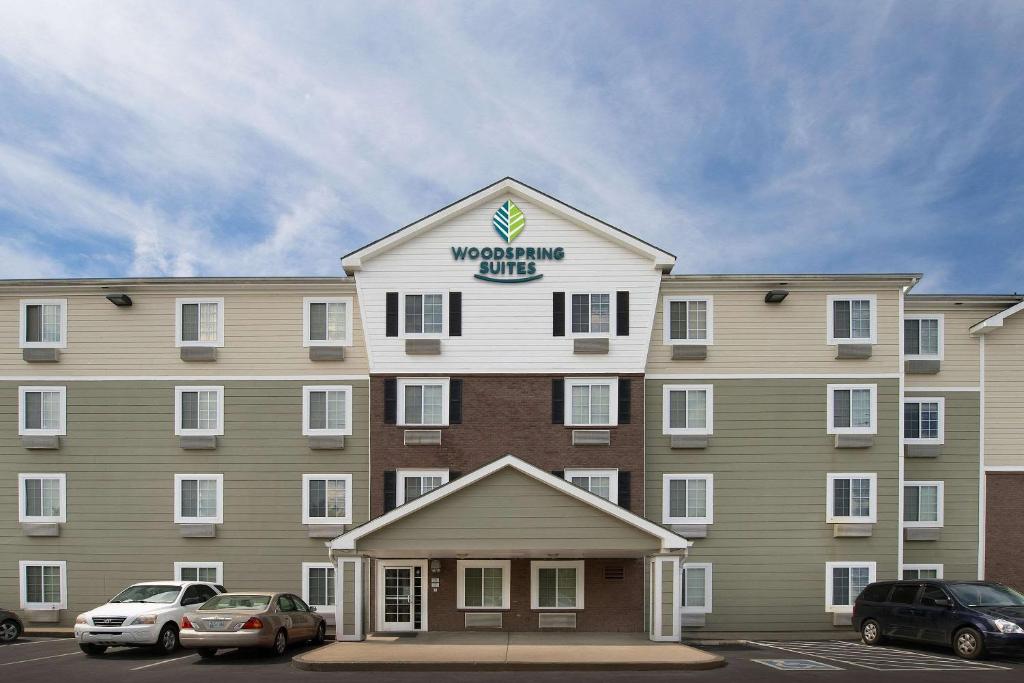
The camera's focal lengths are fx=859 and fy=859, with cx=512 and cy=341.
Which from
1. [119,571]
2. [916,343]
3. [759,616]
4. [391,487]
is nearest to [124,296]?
[119,571]

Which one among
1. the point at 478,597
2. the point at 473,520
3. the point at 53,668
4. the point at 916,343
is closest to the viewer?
the point at 53,668

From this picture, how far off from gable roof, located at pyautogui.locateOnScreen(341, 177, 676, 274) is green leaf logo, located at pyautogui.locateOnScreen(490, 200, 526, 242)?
50cm

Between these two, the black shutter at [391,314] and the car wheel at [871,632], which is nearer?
the car wheel at [871,632]

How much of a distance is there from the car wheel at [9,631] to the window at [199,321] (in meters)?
8.83

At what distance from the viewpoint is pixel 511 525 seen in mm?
21391

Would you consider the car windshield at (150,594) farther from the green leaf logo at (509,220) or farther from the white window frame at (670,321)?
the white window frame at (670,321)

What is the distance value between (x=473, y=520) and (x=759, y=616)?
998 cm

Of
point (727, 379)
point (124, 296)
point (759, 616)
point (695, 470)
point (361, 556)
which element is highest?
point (124, 296)

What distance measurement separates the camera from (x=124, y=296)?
86.7ft

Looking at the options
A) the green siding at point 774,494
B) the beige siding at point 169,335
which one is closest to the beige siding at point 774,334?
the green siding at point 774,494

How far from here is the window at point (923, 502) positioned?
2656 cm

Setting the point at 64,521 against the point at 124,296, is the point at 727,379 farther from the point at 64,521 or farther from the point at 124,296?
the point at 64,521

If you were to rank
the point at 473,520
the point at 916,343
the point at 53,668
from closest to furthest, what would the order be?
the point at 53,668, the point at 473,520, the point at 916,343

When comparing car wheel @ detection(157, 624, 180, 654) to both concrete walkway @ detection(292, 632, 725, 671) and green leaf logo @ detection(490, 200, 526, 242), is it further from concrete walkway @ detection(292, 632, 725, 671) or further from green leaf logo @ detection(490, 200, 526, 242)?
green leaf logo @ detection(490, 200, 526, 242)
